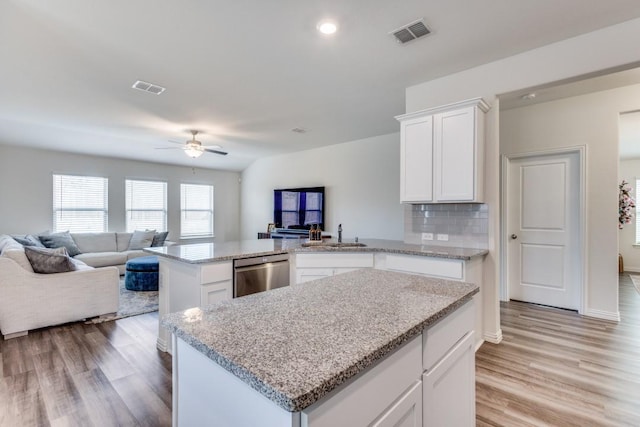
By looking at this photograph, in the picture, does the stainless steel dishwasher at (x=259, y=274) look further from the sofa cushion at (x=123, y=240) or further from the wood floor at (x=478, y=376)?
the sofa cushion at (x=123, y=240)

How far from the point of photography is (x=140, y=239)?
6562 millimetres

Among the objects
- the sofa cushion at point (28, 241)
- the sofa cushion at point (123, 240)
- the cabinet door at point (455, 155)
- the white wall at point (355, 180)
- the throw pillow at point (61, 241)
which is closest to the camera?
the cabinet door at point (455, 155)

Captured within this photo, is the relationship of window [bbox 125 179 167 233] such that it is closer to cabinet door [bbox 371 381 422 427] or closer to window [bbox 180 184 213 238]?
window [bbox 180 184 213 238]

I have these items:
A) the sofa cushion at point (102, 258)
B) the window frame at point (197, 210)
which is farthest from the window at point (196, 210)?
the sofa cushion at point (102, 258)

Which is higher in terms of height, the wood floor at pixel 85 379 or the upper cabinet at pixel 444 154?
the upper cabinet at pixel 444 154

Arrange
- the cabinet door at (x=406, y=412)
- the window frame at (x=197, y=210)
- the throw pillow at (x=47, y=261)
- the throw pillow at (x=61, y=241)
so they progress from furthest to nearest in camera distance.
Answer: the window frame at (x=197, y=210) < the throw pillow at (x=61, y=241) < the throw pillow at (x=47, y=261) < the cabinet door at (x=406, y=412)

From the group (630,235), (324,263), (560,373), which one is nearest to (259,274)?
(324,263)

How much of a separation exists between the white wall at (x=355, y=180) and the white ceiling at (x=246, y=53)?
828 mm

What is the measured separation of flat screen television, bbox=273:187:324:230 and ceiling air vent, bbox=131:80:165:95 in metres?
3.49

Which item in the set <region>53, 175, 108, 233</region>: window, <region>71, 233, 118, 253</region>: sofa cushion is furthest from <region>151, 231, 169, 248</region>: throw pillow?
<region>53, 175, 108, 233</region>: window

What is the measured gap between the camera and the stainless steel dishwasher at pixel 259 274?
9.09 ft

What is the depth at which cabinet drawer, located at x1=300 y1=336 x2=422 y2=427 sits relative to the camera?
0.70 m

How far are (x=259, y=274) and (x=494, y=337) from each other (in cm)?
239

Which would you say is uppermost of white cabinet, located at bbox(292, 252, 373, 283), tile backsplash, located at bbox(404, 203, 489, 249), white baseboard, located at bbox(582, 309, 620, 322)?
tile backsplash, located at bbox(404, 203, 489, 249)
